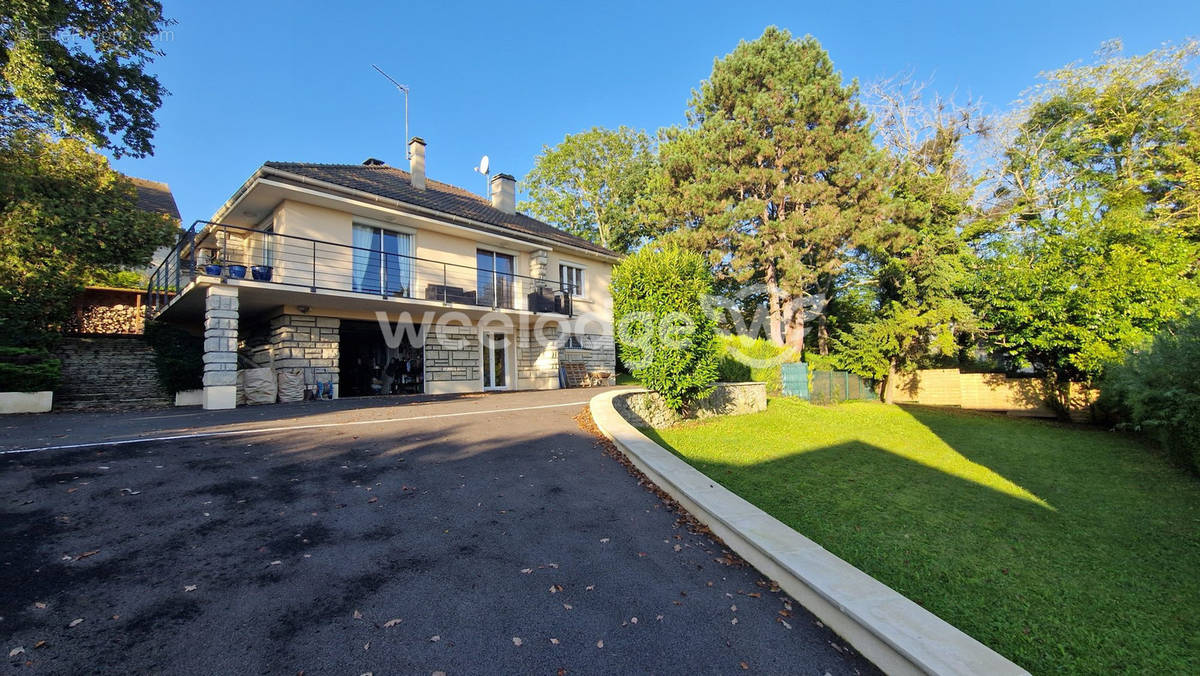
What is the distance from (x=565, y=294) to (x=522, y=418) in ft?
28.8

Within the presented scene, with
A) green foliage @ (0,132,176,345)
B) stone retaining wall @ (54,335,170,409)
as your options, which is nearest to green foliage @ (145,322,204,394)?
stone retaining wall @ (54,335,170,409)

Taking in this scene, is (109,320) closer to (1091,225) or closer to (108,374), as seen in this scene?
(108,374)

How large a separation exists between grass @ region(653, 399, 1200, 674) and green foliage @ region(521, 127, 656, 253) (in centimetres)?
2375

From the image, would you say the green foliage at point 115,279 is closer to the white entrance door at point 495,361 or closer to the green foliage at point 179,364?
the green foliage at point 179,364

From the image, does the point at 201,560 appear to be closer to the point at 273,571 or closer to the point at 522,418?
the point at 273,571

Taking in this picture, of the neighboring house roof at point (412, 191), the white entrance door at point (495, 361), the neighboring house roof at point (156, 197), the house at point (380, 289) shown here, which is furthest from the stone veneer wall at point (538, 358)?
the neighboring house roof at point (156, 197)

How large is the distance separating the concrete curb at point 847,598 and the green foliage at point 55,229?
1496cm

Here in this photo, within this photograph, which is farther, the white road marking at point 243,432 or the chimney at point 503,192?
the chimney at point 503,192

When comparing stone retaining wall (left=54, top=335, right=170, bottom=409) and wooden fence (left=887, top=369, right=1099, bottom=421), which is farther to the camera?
wooden fence (left=887, top=369, right=1099, bottom=421)

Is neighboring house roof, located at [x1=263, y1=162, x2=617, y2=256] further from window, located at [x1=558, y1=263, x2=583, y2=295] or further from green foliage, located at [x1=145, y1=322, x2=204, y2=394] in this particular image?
green foliage, located at [x1=145, y1=322, x2=204, y2=394]

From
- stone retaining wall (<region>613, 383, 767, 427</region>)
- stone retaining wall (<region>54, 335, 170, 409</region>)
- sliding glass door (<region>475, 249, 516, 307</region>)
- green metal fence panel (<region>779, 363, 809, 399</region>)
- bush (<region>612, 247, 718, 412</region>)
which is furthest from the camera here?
green metal fence panel (<region>779, 363, 809, 399</region>)

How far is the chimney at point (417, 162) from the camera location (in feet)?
53.1

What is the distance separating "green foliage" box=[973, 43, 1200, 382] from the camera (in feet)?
36.3

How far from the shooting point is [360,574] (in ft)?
9.42
